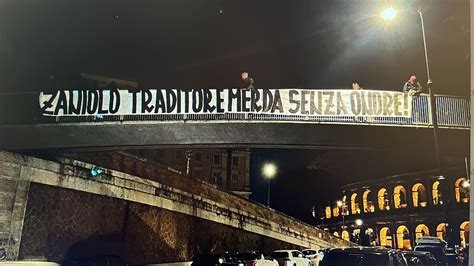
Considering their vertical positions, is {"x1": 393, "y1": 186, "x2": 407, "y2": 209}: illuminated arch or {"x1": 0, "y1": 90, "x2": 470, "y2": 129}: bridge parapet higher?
{"x1": 0, "y1": 90, "x2": 470, "y2": 129}: bridge parapet

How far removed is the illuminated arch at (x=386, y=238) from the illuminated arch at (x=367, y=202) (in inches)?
9.3

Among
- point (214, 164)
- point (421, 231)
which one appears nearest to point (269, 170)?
point (214, 164)

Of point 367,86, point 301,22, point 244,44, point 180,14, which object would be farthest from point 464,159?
point 180,14

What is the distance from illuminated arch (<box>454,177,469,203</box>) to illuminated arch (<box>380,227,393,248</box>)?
753 millimetres

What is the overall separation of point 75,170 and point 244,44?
2741 millimetres

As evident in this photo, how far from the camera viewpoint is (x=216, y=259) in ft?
15.3

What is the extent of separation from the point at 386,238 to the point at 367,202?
418 mm

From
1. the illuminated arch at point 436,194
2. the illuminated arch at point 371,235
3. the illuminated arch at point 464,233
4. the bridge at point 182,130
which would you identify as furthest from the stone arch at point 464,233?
the bridge at point 182,130

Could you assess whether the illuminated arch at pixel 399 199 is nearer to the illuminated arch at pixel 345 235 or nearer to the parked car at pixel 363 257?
the parked car at pixel 363 257

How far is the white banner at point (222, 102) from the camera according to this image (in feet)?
16.7

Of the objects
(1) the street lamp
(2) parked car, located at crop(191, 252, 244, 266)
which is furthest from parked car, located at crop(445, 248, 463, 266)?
(2) parked car, located at crop(191, 252, 244, 266)

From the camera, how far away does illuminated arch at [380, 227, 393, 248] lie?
14.3 feet

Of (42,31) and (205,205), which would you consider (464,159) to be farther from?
(42,31)

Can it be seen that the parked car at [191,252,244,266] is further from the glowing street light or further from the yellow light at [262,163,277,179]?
the glowing street light
